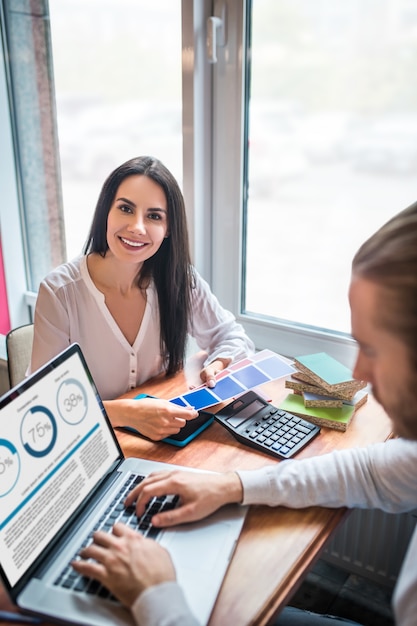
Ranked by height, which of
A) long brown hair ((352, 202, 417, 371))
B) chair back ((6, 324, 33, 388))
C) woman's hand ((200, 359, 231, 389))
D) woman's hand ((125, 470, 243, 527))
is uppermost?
long brown hair ((352, 202, 417, 371))

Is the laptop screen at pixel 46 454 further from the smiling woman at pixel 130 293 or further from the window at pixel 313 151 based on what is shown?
the window at pixel 313 151

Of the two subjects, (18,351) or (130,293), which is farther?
(18,351)

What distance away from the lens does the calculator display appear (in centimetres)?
125

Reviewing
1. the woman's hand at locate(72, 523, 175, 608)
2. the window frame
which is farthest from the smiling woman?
the woman's hand at locate(72, 523, 175, 608)

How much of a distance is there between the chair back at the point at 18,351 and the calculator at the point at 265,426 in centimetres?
81

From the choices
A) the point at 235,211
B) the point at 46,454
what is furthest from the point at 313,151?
the point at 46,454

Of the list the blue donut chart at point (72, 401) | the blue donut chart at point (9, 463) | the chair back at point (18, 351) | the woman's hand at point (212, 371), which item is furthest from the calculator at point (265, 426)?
the chair back at point (18, 351)

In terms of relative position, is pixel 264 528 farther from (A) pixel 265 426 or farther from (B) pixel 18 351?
(B) pixel 18 351

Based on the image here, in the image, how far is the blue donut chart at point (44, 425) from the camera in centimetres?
86

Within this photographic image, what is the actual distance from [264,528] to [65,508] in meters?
0.34

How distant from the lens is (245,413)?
4.21ft

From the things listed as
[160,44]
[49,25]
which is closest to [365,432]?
[160,44]

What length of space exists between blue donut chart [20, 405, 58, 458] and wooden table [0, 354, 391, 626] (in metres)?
0.21

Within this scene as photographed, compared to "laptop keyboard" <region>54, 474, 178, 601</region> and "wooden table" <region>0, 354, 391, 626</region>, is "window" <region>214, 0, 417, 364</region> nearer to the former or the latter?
"wooden table" <region>0, 354, 391, 626</region>
